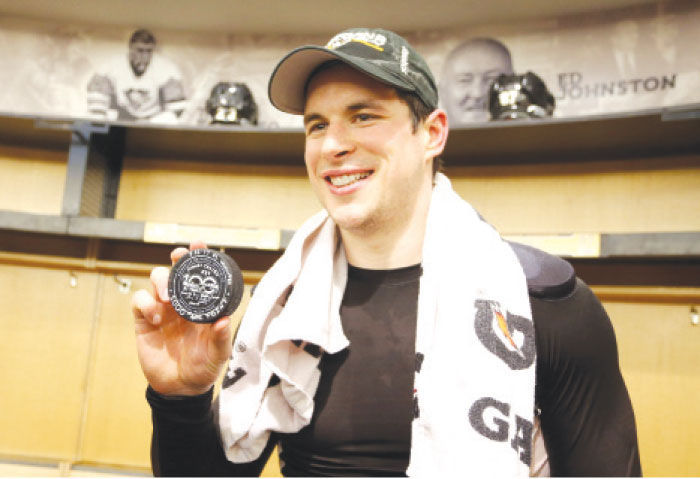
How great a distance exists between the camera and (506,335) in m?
0.90

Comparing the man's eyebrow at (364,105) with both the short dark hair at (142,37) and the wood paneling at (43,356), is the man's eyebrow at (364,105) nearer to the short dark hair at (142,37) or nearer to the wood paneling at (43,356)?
the wood paneling at (43,356)

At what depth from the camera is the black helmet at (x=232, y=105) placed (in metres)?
2.35

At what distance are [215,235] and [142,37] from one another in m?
1.45

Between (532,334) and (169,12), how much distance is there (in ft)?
8.68

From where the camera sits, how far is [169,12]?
8.65 feet

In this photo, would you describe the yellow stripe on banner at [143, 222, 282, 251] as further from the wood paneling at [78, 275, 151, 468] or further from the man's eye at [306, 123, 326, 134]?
the man's eye at [306, 123, 326, 134]

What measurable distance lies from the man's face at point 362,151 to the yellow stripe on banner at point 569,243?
3.29 ft

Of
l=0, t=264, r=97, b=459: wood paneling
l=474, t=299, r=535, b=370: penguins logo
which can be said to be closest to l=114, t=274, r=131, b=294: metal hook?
l=0, t=264, r=97, b=459: wood paneling

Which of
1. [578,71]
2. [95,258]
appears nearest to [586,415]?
[578,71]

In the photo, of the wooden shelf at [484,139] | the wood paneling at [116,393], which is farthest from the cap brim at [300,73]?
the wood paneling at [116,393]

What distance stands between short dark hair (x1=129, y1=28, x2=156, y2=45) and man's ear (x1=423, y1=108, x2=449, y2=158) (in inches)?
92.4

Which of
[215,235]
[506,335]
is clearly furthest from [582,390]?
[215,235]

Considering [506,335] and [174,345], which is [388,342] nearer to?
[506,335]

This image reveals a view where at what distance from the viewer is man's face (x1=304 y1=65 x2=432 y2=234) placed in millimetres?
996
